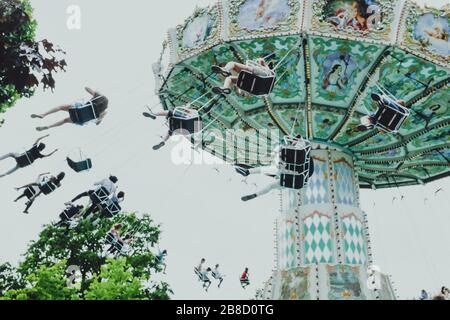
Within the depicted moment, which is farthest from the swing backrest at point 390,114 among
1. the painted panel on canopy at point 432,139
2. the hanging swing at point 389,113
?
the painted panel on canopy at point 432,139

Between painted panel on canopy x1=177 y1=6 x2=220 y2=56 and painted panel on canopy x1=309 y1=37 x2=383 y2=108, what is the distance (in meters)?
2.27

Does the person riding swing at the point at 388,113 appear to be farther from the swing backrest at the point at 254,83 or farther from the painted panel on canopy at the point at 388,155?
the painted panel on canopy at the point at 388,155

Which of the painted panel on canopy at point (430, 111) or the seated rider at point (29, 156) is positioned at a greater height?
the painted panel on canopy at point (430, 111)

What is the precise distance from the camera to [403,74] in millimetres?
12516

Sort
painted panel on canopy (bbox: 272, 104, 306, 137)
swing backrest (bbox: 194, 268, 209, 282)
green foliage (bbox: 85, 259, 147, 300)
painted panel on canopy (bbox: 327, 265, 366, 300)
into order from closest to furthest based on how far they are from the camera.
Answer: painted panel on canopy (bbox: 327, 265, 366, 300), painted panel on canopy (bbox: 272, 104, 306, 137), green foliage (bbox: 85, 259, 147, 300), swing backrest (bbox: 194, 268, 209, 282)

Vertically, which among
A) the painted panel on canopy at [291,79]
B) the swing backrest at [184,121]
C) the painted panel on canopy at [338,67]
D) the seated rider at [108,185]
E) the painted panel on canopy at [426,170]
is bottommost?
the seated rider at [108,185]

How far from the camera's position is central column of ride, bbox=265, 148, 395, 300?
12.4 m

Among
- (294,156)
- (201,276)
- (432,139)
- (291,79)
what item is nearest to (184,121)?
(294,156)

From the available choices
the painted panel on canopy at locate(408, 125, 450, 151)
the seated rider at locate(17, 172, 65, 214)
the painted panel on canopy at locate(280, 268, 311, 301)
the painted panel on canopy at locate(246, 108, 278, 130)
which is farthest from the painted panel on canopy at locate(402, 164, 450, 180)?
the seated rider at locate(17, 172, 65, 214)

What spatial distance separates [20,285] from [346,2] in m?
18.4

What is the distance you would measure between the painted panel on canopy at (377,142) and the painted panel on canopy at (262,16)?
4.38 metres

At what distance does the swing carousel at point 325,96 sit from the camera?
38.8 feet

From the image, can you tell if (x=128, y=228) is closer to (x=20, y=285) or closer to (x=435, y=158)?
(x=20, y=285)

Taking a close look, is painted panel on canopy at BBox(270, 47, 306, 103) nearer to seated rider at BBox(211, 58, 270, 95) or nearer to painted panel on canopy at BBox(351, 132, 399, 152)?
painted panel on canopy at BBox(351, 132, 399, 152)
